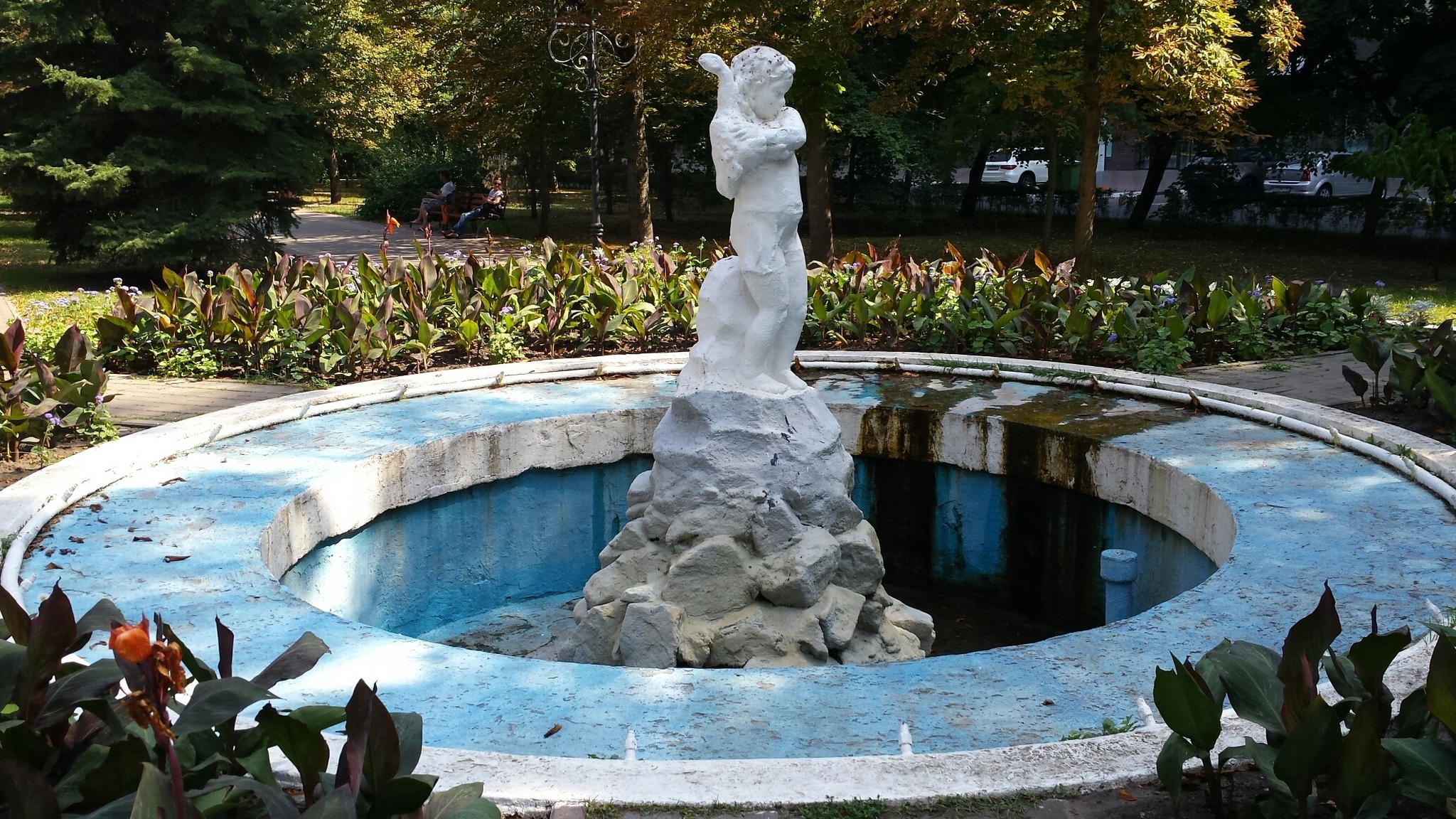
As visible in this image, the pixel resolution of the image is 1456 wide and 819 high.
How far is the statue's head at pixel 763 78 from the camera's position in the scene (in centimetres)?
629

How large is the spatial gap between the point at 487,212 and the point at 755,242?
78.7 ft

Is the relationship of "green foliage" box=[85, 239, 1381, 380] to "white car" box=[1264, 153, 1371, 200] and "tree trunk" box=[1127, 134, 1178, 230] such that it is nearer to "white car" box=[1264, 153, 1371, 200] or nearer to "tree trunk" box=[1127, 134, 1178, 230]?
"tree trunk" box=[1127, 134, 1178, 230]

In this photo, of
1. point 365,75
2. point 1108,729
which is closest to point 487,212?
point 365,75

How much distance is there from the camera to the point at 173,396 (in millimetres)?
9164

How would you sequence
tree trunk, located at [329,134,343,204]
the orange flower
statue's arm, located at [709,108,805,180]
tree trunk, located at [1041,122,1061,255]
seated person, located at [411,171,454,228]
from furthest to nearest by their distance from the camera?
tree trunk, located at [329,134,343,204] → seated person, located at [411,171,454,228] → tree trunk, located at [1041,122,1061,255] → statue's arm, located at [709,108,805,180] → the orange flower

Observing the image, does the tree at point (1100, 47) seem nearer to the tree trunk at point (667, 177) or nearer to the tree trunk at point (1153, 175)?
the tree trunk at point (1153, 175)

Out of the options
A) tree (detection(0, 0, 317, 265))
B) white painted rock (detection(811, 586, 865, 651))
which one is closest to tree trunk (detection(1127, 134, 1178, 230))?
tree (detection(0, 0, 317, 265))

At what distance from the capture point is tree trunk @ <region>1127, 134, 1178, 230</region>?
25.2 m

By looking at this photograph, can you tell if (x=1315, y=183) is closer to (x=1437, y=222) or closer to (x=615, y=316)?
(x=1437, y=222)

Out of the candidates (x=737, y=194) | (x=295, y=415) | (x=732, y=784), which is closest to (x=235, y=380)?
(x=295, y=415)

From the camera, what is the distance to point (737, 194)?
21.6 feet

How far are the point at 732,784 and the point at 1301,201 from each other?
26.3 m

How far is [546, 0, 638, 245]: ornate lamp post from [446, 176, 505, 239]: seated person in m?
5.58

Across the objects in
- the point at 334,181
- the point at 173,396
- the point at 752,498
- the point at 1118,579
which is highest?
the point at 334,181
